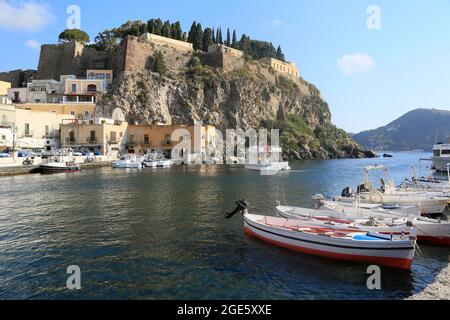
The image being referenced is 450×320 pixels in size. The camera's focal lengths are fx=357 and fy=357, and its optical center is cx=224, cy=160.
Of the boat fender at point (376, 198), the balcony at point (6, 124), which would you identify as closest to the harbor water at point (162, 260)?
the boat fender at point (376, 198)

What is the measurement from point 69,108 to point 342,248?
2865 inches

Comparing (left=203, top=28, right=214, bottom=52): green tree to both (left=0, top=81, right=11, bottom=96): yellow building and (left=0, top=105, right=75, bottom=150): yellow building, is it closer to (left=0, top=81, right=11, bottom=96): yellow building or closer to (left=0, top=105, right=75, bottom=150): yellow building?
(left=0, top=105, right=75, bottom=150): yellow building

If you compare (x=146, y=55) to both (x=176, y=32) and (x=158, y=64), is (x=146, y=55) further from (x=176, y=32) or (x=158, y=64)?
(x=176, y=32)

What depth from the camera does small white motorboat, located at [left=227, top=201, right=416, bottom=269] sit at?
532 inches

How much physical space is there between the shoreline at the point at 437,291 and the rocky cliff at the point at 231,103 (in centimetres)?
7561

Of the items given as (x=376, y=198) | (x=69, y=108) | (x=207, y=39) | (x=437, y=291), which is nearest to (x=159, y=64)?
(x=207, y=39)

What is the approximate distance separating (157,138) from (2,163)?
31.7 meters

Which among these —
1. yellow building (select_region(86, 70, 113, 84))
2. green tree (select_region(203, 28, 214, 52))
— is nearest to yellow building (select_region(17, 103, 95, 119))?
yellow building (select_region(86, 70, 113, 84))

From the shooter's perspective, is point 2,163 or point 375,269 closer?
point 375,269

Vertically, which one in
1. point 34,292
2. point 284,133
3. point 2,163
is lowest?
point 34,292
